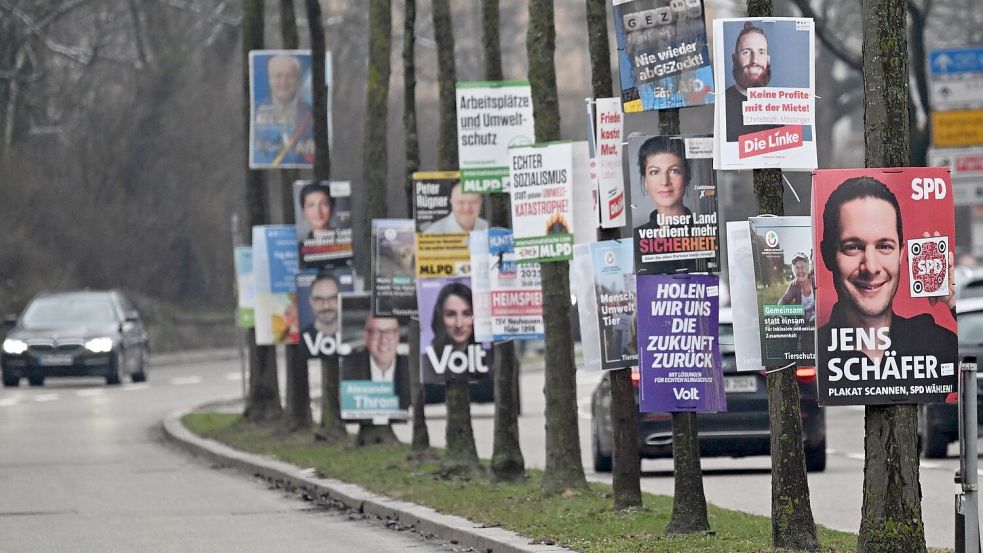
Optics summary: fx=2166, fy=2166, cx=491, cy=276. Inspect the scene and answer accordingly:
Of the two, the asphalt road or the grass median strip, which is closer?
the grass median strip

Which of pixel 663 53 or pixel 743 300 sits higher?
pixel 663 53

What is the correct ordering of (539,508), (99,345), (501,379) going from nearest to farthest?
(539,508), (501,379), (99,345)

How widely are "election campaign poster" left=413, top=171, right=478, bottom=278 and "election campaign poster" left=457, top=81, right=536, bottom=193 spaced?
1.08m

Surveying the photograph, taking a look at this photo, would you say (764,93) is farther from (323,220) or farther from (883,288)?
(323,220)

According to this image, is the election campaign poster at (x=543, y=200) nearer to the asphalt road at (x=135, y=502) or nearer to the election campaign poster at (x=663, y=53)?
the asphalt road at (x=135, y=502)

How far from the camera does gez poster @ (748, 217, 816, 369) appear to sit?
1084 centimetres

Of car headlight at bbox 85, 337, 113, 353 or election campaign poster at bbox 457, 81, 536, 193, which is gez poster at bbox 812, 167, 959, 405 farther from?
car headlight at bbox 85, 337, 113, 353

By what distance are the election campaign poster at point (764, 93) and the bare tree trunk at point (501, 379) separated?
19.0ft

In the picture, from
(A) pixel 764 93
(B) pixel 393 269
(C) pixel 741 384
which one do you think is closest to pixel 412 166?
(B) pixel 393 269

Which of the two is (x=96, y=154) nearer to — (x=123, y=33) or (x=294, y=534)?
(x=123, y=33)

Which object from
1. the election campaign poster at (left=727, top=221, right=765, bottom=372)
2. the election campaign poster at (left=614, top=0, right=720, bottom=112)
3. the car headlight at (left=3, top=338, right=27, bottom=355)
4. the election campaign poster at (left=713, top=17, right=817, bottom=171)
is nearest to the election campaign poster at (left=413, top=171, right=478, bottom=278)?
the election campaign poster at (left=614, top=0, right=720, bottom=112)

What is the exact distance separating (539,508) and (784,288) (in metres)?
4.00

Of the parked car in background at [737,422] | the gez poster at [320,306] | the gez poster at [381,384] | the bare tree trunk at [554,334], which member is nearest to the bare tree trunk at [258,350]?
the gez poster at [320,306]

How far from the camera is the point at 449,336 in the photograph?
18.0 m
